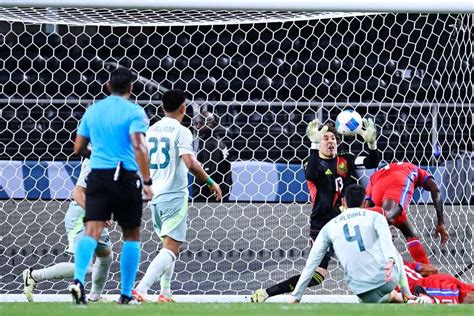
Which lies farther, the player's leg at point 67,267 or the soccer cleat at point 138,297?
the player's leg at point 67,267

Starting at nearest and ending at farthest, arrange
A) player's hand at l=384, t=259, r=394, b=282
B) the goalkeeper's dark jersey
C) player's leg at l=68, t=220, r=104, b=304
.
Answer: player's leg at l=68, t=220, r=104, b=304 → player's hand at l=384, t=259, r=394, b=282 → the goalkeeper's dark jersey

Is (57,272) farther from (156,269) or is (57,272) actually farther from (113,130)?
(113,130)

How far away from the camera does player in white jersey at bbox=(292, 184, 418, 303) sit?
25.0 feet

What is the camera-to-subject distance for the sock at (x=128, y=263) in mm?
7152

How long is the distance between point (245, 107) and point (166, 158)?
10.4 ft

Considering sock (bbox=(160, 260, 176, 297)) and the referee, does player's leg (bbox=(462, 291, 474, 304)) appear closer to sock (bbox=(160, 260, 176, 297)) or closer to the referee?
sock (bbox=(160, 260, 176, 297))

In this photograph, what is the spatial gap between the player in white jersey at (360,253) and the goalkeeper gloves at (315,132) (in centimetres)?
152

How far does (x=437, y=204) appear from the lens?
31.1 ft

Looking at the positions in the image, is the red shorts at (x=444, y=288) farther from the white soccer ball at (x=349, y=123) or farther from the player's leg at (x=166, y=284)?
the player's leg at (x=166, y=284)

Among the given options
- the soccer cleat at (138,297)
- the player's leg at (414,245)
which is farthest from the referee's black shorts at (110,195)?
the player's leg at (414,245)

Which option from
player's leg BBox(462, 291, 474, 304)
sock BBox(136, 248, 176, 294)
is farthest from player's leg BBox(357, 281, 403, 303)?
sock BBox(136, 248, 176, 294)

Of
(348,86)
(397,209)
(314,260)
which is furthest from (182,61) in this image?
(314,260)

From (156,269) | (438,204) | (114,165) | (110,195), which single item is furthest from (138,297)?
(438,204)

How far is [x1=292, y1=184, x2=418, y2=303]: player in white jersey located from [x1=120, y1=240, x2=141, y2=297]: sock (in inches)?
44.4
